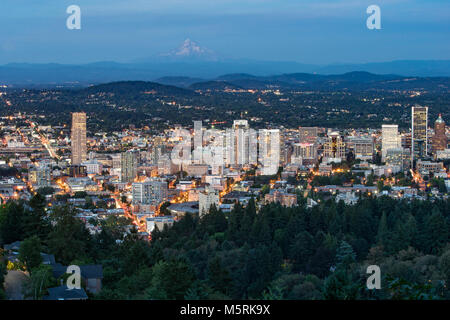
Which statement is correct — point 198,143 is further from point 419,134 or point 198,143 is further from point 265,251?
point 265,251

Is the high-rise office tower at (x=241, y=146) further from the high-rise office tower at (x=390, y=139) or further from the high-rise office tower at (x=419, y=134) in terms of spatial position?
the high-rise office tower at (x=419, y=134)

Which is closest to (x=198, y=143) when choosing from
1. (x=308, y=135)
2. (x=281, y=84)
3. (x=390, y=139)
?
(x=308, y=135)

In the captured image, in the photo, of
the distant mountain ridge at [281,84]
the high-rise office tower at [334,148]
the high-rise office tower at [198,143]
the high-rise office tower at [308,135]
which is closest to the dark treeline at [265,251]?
the high-rise office tower at [198,143]

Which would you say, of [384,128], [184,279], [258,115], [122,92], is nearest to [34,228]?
[184,279]

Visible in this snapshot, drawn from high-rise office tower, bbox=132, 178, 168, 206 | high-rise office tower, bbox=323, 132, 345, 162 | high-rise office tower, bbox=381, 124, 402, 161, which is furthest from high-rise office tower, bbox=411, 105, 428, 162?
high-rise office tower, bbox=132, 178, 168, 206

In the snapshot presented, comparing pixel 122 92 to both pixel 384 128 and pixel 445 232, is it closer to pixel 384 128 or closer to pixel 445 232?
pixel 384 128
